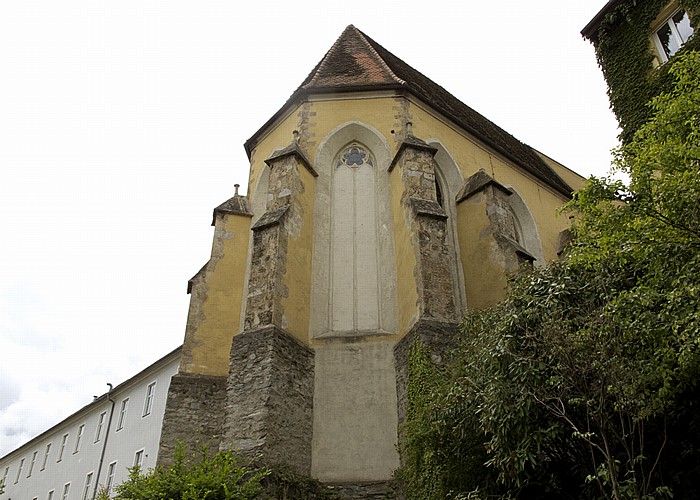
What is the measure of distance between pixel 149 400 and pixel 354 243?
1741cm

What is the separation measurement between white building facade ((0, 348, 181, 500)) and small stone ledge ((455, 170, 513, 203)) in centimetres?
1510

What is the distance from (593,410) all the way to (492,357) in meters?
1.37

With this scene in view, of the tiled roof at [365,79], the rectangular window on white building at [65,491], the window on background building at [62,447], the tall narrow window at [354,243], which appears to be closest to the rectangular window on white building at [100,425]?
the rectangular window on white building at [65,491]

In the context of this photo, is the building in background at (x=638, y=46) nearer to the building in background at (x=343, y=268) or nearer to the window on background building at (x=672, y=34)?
the window on background building at (x=672, y=34)

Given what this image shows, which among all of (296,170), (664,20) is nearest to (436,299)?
(296,170)

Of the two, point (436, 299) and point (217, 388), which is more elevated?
point (436, 299)

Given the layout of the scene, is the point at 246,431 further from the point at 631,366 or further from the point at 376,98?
the point at 376,98

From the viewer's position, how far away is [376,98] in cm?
1609

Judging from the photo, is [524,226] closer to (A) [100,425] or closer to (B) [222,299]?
(B) [222,299]

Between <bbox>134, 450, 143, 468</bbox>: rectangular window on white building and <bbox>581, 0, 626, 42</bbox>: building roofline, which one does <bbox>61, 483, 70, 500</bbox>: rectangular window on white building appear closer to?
<bbox>134, 450, 143, 468</bbox>: rectangular window on white building

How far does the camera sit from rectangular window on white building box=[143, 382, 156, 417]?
1080 inches

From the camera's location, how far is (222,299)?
48.6ft

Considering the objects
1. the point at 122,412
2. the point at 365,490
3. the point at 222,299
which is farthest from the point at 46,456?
the point at 365,490

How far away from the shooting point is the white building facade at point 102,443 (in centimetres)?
2678
